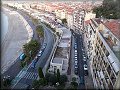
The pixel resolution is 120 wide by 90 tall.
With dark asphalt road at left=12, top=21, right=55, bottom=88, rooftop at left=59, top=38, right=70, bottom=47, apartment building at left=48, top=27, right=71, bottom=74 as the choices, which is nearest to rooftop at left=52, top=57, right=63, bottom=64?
apartment building at left=48, top=27, right=71, bottom=74

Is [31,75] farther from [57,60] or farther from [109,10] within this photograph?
[109,10]

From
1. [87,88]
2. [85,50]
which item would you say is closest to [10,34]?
[85,50]

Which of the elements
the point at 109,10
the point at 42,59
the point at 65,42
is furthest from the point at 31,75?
the point at 109,10

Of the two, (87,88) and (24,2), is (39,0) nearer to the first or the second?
(24,2)

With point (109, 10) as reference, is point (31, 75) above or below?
below

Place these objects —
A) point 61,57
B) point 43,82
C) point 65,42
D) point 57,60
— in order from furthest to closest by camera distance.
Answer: point 65,42 < point 61,57 < point 57,60 < point 43,82

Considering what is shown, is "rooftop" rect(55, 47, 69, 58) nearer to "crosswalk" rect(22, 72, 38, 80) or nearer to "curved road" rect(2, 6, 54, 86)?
"curved road" rect(2, 6, 54, 86)

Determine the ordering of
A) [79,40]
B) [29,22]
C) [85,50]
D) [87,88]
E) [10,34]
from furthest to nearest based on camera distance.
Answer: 1. [29,22]
2. [10,34]
3. [79,40]
4. [85,50]
5. [87,88]

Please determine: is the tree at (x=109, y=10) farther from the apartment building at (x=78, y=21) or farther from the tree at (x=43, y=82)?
Answer: the tree at (x=43, y=82)
